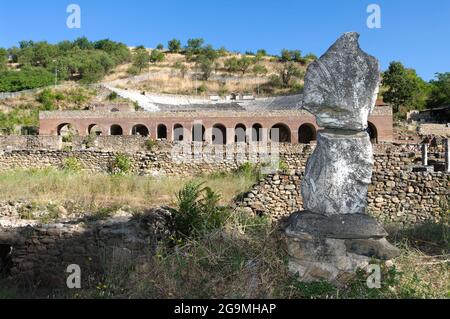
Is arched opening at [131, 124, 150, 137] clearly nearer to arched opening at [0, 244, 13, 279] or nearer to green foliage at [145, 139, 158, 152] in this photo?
green foliage at [145, 139, 158, 152]

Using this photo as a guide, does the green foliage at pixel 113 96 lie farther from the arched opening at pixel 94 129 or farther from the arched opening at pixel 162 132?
the arched opening at pixel 162 132

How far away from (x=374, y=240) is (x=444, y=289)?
859 millimetres


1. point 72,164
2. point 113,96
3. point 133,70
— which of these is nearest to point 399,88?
point 113,96

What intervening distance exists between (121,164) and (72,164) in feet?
6.56

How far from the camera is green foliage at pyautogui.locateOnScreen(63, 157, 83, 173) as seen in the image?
16.1m

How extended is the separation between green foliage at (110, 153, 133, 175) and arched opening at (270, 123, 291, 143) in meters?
21.6

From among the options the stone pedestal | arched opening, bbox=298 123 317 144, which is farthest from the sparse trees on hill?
the stone pedestal

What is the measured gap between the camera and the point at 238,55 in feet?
305

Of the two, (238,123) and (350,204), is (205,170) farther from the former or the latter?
(238,123)

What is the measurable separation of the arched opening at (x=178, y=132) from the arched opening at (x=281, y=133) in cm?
790

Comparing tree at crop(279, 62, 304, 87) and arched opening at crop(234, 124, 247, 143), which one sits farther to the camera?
tree at crop(279, 62, 304, 87)

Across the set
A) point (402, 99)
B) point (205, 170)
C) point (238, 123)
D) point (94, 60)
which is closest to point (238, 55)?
point (94, 60)

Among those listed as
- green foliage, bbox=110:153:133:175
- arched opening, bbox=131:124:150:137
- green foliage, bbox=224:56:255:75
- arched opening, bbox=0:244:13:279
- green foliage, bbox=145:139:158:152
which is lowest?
arched opening, bbox=0:244:13:279

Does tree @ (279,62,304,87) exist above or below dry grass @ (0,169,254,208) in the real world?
above
